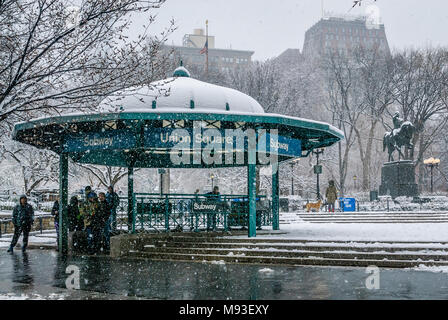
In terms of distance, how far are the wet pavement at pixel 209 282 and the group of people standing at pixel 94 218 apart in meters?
2.85

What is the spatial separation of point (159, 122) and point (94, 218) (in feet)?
12.0

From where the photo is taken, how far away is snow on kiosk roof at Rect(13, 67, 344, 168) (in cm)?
1354

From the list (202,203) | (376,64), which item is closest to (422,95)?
(376,64)

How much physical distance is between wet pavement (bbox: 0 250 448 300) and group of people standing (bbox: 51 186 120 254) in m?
2.85

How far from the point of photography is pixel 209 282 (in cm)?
953

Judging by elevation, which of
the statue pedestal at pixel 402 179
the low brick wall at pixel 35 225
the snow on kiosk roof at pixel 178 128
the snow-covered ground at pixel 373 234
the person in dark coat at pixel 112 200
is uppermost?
the snow on kiosk roof at pixel 178 128

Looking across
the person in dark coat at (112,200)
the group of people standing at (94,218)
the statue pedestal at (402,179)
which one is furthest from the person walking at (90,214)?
the statue pedestal at (402,179)

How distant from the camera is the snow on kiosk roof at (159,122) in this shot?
13539mm

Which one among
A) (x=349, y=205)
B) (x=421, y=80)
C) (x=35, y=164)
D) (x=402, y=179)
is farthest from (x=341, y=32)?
(x=35, y=164)

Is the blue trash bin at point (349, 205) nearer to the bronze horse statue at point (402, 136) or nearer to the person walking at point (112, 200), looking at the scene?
the bronze horse statue at point (402, 136)

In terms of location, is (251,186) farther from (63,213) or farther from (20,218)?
(20,218)

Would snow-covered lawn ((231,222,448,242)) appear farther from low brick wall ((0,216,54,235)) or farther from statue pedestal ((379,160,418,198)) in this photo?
low brick wall ((0,216,54,235))

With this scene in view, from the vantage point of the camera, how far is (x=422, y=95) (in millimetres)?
41219
